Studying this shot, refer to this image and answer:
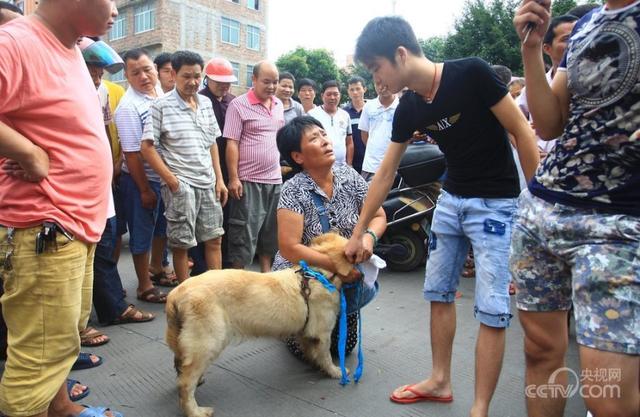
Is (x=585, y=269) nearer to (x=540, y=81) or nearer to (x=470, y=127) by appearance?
(x=540, y=81)

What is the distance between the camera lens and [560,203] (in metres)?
1.48

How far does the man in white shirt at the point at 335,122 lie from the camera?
568 centimetres

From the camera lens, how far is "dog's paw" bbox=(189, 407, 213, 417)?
2.28 m

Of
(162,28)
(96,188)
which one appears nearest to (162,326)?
(96,188)

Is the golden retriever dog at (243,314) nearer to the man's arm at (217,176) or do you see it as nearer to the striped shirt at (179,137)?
the striped shirt at (179,137)

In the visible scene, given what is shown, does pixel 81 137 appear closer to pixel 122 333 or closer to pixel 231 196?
pixel 122 333

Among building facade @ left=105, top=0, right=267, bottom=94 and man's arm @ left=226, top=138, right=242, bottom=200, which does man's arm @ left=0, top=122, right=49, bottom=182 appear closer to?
man's arm @ left=226, top=138, right=242, bottom=200

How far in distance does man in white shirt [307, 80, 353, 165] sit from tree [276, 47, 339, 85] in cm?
2420

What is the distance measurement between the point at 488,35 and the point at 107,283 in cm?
1937

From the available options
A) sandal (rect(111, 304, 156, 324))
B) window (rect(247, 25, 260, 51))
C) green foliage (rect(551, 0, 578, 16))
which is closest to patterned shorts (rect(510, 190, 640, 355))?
sandal (rect(111, 304, 156, 324))

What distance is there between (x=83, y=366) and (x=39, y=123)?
1763 millimetres

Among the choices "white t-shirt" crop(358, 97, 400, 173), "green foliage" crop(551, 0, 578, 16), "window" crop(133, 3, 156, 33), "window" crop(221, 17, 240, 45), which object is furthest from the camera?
"window" crop(221, 17, 240, 45)

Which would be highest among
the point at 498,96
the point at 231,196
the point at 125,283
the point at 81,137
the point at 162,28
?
the point at 162,28

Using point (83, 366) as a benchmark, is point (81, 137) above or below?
above
